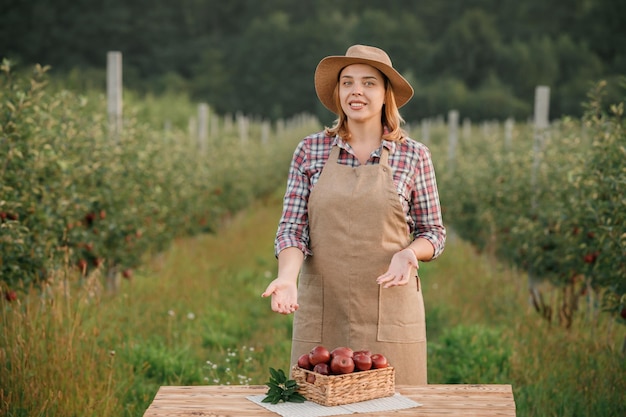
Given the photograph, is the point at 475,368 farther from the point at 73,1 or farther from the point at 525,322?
the point at 73,1

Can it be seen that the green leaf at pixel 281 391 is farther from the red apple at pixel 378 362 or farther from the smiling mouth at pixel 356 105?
the smiling mouth at pixel 356 105

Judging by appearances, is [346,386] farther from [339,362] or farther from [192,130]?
[192,130]

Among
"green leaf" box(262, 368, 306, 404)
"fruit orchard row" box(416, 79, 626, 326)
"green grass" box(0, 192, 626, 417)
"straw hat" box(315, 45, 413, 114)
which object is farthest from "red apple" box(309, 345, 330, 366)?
"fruit orchard row" box(416, 79, 626, 326)

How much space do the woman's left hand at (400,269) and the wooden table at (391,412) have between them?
397 millimetres

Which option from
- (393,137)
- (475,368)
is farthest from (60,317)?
(475,368)

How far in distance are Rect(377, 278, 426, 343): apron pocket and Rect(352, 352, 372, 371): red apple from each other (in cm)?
72

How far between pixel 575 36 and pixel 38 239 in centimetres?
6514

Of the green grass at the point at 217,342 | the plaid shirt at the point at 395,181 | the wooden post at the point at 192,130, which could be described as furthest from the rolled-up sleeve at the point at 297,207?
the wooden post at the point at 192,130

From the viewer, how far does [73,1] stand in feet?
190

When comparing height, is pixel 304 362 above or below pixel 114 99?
below

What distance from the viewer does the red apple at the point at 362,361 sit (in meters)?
3.11

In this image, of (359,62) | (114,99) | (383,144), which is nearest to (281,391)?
(383,144)

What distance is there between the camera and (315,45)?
7944cm

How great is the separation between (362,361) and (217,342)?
165 inches
